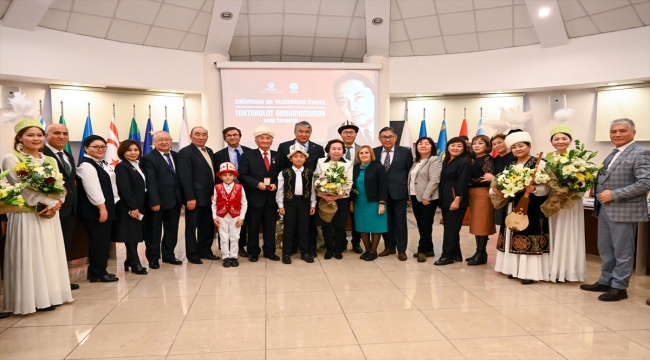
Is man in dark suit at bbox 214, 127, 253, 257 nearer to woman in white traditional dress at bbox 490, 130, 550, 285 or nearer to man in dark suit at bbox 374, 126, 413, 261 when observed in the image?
man in dark suit at bbox 374, 126, 413, 261

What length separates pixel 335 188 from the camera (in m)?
5.00

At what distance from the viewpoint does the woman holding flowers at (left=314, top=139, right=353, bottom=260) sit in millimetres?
5023

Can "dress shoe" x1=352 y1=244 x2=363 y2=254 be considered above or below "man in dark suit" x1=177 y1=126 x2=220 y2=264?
below

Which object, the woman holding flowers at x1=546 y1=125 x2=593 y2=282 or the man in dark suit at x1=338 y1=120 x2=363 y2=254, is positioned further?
the man in dark suit at x1=338 y1=120 x2=363 y2=254

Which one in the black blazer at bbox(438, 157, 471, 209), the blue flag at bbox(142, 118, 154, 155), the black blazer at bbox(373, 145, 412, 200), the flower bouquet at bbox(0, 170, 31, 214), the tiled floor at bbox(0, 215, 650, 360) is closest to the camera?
the tiled floor at bbox(0, 215, 650, 360)

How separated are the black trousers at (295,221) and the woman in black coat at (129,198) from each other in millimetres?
1629

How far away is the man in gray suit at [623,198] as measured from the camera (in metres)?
3.72

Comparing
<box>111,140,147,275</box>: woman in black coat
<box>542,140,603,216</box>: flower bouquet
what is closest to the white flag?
<box>111,140,147,275</box>: woman in black coat

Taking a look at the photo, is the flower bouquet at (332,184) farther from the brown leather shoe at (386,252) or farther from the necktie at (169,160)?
the necktie at (169,160)

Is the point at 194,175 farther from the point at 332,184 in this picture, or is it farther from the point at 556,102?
the point at 556,102

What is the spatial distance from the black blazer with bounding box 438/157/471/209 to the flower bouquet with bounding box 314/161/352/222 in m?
1.12

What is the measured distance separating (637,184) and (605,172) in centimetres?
31

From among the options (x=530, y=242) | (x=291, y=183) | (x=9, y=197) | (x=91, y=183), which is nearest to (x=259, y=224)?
(x=291, y=183)

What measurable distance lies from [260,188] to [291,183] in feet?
1.23
